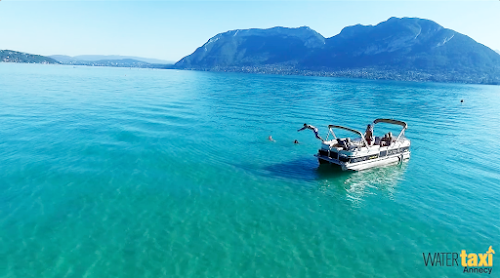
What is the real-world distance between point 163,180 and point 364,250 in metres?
17.0

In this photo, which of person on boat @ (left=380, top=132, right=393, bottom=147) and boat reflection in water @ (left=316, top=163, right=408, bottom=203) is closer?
boat reflection in water @ (left=316, top=163, right=408, bottom=203)

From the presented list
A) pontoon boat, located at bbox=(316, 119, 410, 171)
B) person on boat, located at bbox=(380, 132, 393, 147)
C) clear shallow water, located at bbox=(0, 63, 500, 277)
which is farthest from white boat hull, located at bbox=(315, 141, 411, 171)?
clear shallow water, located at bbox=(0, 63, 500, 277)

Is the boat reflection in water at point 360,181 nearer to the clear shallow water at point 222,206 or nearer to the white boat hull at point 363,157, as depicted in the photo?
the clear shallow water at point 222,206

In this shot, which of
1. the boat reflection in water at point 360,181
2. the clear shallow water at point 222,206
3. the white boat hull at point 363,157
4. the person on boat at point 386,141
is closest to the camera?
the clear shallow water at point 222,206

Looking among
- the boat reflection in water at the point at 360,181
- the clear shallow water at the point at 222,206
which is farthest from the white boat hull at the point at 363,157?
the clear shallow water at the point at 222,206

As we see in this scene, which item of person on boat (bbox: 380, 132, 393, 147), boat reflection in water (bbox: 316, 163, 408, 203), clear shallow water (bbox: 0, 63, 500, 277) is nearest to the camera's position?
clear shallow water (bbox: 0, 63, 500, 277)

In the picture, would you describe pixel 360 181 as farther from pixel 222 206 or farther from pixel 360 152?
pixel 222 206

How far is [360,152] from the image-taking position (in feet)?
89.3

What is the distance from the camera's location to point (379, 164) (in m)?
29.2

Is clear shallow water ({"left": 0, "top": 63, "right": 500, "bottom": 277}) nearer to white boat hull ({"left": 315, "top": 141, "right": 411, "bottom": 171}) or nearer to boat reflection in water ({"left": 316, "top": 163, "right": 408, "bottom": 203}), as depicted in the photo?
boat reflection in water ({"left": 316, "top": 163, "right": 408, "bottom": 203})

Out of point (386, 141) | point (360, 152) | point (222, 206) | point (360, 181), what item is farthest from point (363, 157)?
point (222, 206)

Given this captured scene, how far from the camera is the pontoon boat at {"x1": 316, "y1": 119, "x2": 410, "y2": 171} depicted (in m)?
27.0

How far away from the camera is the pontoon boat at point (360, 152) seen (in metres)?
27.0

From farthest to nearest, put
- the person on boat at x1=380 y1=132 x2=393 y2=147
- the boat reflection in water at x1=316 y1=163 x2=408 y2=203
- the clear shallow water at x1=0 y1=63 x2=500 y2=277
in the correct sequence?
the person on boat at x1=380 y1=132 x2=393 y2=147 < the boat reflection in water at x1=316 y1=163 x2=408 y2=203 < the clear shallow water at x1=0 y1=63 x2=500 y2=277
